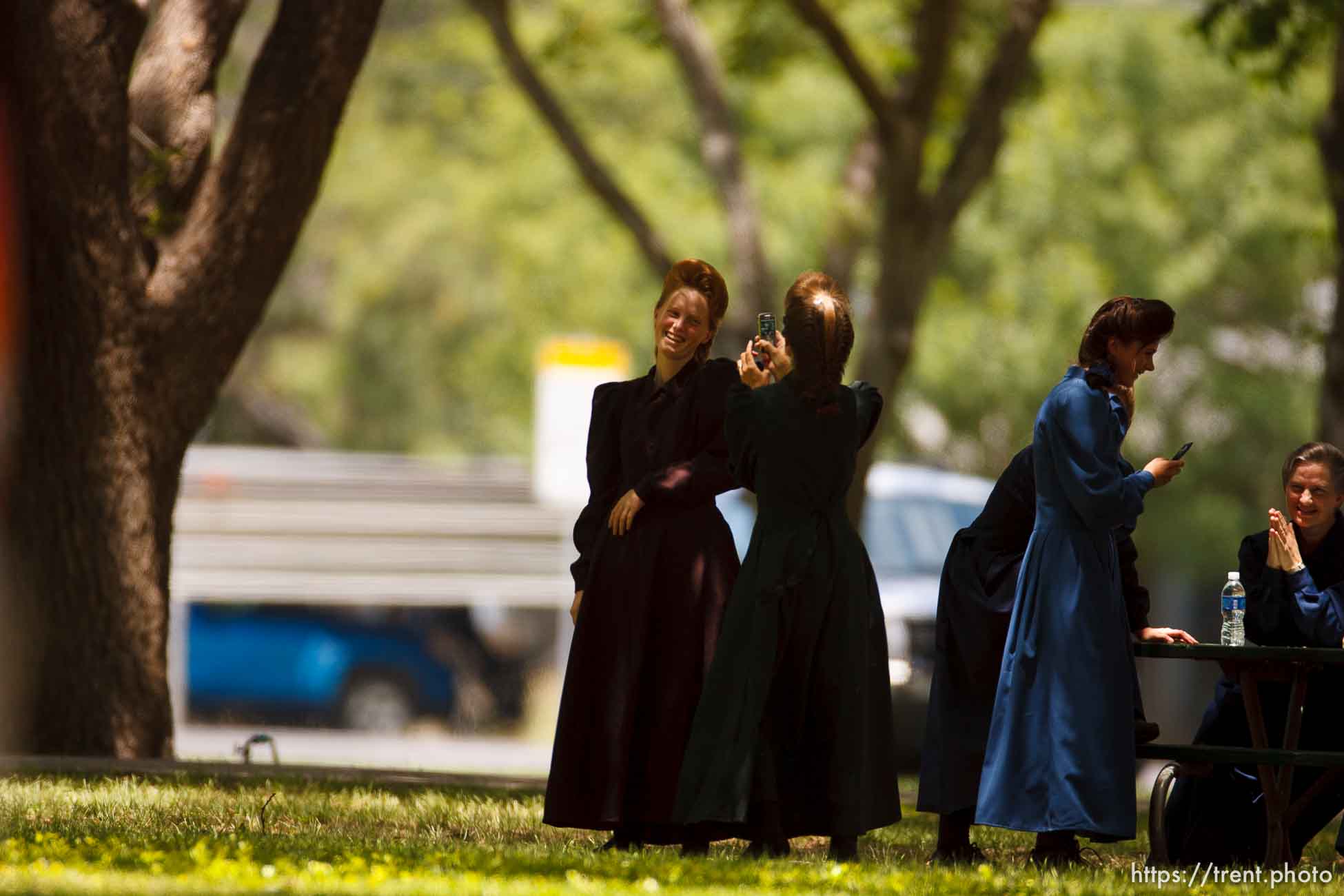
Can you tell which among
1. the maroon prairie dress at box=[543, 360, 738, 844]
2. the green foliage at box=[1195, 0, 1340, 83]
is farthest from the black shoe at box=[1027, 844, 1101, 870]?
the green foliage at box=[1195, 0, 1340, 83]

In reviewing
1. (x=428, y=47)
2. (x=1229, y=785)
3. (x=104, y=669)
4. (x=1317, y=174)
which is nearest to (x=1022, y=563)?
(x=1229, y=785)

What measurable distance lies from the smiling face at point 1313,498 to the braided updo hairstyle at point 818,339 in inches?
65.6

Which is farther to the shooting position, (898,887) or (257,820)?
(257,820)

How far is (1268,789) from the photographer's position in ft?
26.2

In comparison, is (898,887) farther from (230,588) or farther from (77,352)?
(230,588)

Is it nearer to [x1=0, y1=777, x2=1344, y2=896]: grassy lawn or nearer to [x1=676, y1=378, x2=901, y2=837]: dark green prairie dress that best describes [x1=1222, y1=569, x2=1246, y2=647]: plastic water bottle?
[x1=0, y1=777, x2=1344, y2=896]: grassy lawn

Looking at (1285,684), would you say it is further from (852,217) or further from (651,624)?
(852,217)

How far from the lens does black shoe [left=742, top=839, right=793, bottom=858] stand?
295 inches

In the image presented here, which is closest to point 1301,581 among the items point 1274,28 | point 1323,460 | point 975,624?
point 1323,460

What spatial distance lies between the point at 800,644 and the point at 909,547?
1223cm

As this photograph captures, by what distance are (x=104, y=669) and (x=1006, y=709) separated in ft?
15.3

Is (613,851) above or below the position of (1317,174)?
below

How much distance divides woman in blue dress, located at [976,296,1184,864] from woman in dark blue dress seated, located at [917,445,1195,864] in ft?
0.43

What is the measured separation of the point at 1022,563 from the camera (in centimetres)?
793
